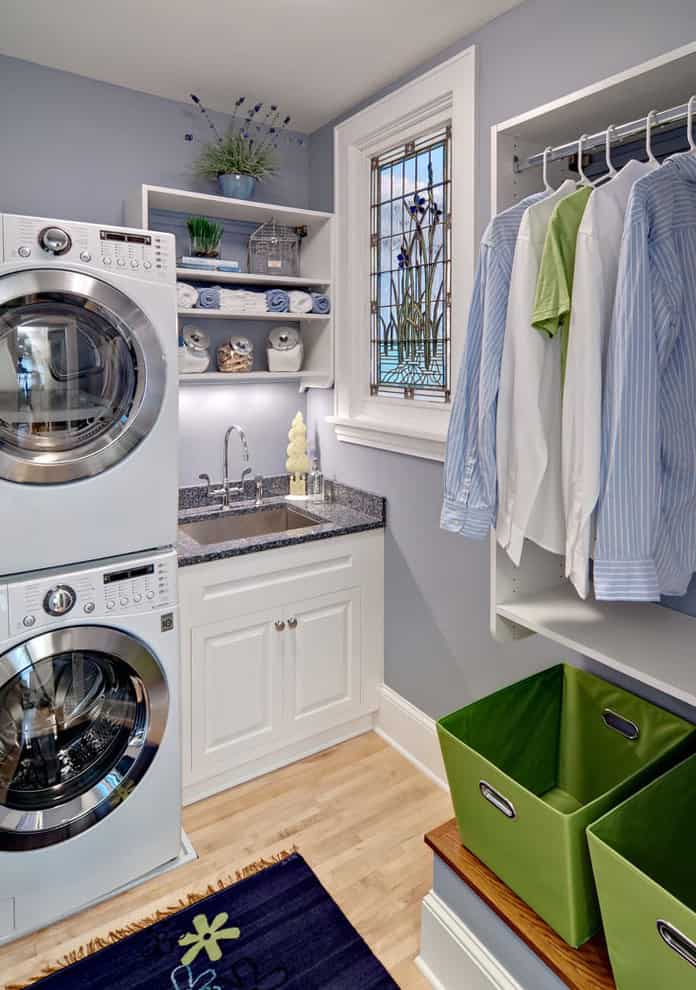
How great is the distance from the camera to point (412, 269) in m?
2.55

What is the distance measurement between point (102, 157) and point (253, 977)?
270 centimetres

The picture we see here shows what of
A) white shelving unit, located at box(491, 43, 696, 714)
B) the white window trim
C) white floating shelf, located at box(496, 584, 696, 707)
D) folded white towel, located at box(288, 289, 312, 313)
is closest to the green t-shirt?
white shelving unit, located at box(491, 43, 696, 714)

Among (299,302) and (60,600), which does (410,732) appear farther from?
(299,302)

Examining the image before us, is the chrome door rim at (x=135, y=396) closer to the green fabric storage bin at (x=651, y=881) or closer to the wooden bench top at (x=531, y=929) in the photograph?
the wooden bench top at (x=531, y=929)

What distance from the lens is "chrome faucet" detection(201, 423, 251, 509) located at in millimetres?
2817

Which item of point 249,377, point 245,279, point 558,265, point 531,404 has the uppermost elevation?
point 245,279

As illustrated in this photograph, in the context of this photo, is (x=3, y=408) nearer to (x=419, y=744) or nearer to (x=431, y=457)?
(x=431, y=457)

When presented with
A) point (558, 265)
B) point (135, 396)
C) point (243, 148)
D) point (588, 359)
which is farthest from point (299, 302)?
point (588, 359)

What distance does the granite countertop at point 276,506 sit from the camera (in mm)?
2320

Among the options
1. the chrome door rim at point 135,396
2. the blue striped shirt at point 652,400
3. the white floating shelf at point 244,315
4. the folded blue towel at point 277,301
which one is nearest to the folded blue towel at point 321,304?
the white floating shelf at point 244,315

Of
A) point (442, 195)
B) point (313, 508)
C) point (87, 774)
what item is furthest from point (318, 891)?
point (442, 195)

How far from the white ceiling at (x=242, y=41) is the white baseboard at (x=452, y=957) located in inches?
99.1

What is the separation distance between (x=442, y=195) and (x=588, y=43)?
69 cm

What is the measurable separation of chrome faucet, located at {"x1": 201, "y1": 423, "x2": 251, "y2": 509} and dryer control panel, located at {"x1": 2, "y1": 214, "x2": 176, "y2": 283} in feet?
3.26
